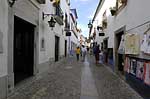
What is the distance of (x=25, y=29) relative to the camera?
34.2ft

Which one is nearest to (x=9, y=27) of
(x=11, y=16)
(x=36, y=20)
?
(x=11, y=16)

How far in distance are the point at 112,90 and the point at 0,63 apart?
12.4 feet

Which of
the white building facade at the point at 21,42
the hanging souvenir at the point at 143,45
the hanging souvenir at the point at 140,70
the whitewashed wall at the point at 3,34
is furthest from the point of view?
the hanging souvenir at the point at 140,70

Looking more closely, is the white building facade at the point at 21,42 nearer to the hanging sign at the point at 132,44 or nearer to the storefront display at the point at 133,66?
the hanging sign at the point at 132,44

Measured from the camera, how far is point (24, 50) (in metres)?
10.6

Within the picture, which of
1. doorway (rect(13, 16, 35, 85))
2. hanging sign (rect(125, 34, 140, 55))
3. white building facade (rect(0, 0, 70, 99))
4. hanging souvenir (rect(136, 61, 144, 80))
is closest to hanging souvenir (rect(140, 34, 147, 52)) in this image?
hanging souvenir (rect(136, 61, 144, 80))

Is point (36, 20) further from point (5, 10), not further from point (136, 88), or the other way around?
point (136, 88)

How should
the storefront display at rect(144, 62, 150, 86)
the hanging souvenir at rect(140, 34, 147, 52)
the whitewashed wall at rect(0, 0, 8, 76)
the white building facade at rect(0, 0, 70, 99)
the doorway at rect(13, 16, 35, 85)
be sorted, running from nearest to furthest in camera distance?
1. the whitewashed wall at rect(0, 0, 8, 76)
2. the white building facade at rect(0, 0, 70, 99)
3. the storefront display at rect(144, 62, 150, 86)
4. the hanging souvenir at rect(140, 34, 147, 52)
5. the doorway at rect(13, 16, 35, 85)

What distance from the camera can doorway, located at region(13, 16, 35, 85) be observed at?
10.2m

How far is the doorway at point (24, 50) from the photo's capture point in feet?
33.3

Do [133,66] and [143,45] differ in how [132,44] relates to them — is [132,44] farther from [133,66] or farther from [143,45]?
[143,45]

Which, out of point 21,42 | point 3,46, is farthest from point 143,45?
point 21,42

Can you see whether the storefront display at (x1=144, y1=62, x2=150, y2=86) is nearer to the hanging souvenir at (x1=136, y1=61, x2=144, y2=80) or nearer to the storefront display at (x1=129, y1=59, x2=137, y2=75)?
the hanging souvenir at (x1=136, y1=61, x2=144, y2=80)

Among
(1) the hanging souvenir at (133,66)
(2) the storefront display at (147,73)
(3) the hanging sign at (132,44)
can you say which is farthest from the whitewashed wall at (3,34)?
(1) the hanging souvenir at (133,66)
